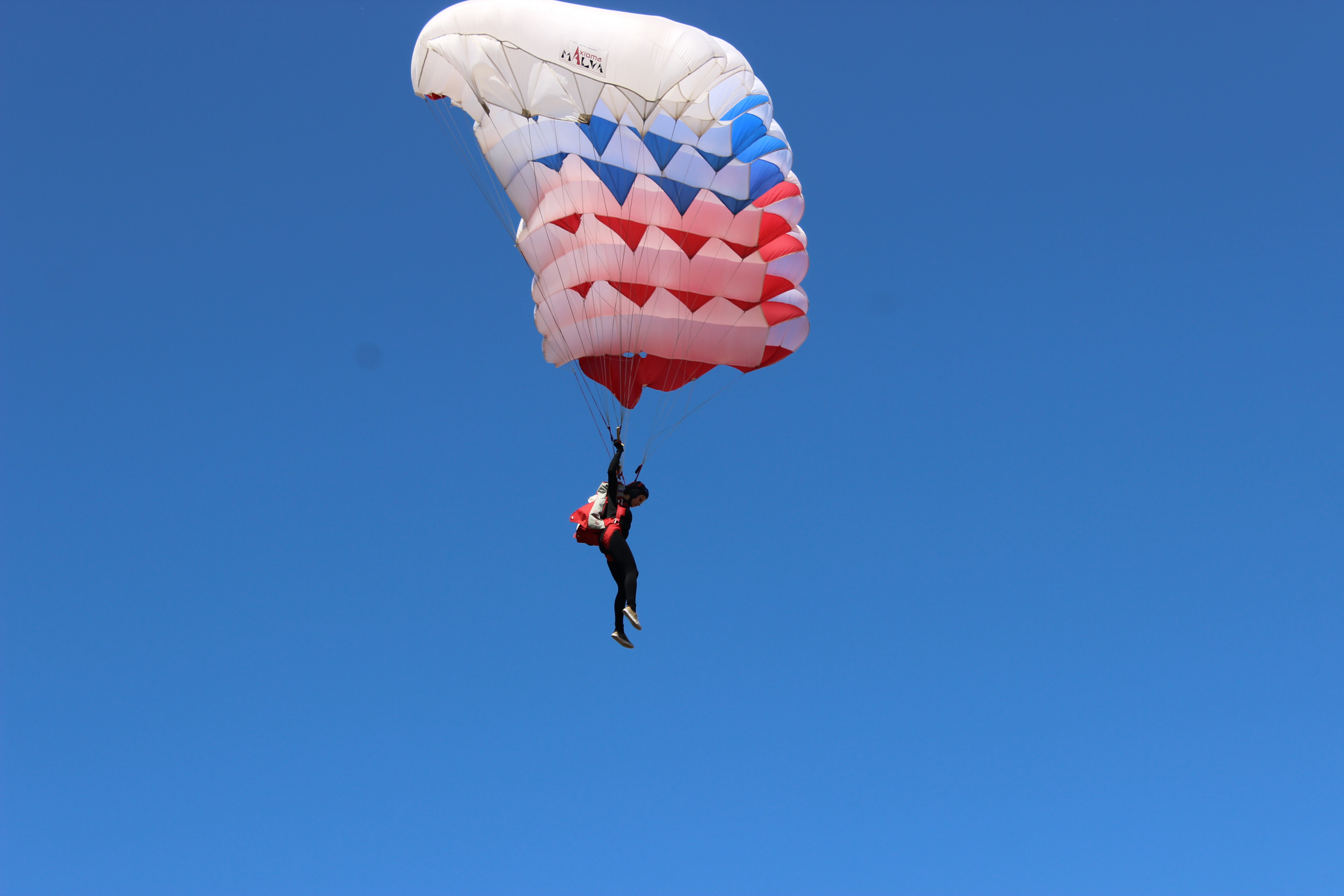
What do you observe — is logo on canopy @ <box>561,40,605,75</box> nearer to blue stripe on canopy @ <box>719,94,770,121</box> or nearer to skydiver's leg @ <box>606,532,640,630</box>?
blue stripe on canopy @ <box>719,94,770,121</box>

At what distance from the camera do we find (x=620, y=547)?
18.4 meters

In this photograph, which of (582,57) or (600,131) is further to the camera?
(600,131)

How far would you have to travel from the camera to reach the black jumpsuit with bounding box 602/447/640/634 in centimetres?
1839

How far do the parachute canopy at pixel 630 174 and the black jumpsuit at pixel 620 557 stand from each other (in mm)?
1809

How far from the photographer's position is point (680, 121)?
734 inches

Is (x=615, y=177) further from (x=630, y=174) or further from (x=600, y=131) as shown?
(x=600, y=131)

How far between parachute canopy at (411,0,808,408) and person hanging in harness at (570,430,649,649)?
5.48 feet

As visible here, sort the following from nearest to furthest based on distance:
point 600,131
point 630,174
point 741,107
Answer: point 600,131
point 741,107
point 630,174

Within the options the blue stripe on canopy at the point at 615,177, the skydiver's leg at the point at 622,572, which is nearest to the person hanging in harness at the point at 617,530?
the skydiver's leg at the point at 622,572

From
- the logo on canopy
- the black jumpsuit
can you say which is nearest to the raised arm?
the black jumpsuit

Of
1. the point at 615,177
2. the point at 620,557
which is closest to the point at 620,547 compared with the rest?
the point at 620,557

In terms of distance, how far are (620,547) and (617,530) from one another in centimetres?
20

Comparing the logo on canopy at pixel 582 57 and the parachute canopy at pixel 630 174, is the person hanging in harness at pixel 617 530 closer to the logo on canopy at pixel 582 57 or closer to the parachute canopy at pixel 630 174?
the parachute canopy at pixel 630 174

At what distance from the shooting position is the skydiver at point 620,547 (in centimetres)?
1839
